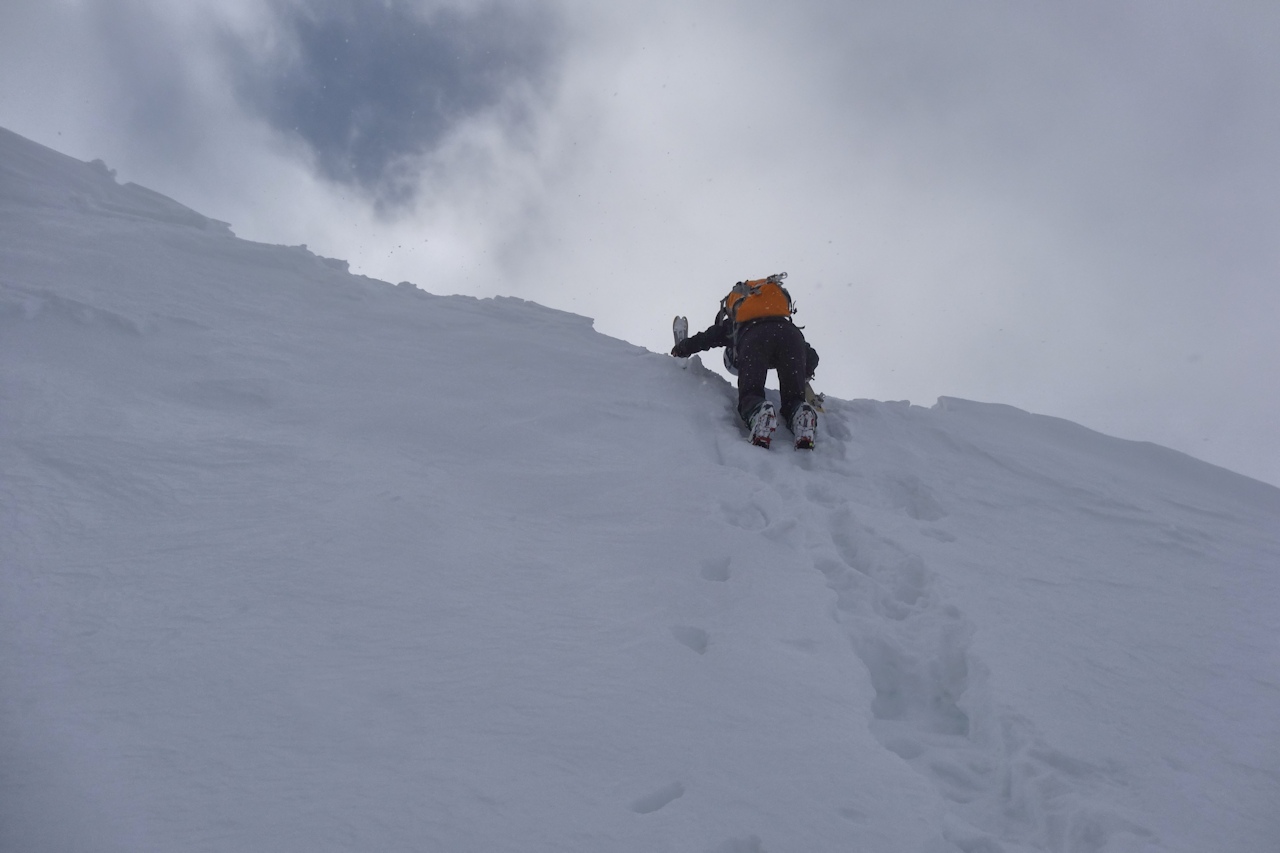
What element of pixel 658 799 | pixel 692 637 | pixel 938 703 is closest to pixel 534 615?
pixel 692 637

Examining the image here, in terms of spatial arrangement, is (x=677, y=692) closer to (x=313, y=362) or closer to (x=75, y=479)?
(x=75, y=479)

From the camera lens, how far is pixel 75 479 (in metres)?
2.79

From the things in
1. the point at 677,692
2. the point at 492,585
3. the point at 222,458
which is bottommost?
the point at 677,692

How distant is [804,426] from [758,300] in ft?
4.37

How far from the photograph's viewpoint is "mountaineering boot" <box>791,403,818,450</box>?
499cm

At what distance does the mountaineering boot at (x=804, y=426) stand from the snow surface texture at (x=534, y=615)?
8 centimetres

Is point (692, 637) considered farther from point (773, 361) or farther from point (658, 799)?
point (773, 361)

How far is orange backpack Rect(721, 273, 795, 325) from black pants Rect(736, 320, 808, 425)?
0.12m

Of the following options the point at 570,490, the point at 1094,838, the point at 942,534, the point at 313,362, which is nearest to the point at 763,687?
the point at 1094,838

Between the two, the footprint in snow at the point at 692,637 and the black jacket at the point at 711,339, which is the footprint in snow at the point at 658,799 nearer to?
the footprint in snow at the point at 692,637

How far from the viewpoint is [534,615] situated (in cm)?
263

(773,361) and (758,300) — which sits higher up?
(758,300)

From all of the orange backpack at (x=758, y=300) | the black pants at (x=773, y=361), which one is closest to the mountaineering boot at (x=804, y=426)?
the black pants at (x=773, y=361)

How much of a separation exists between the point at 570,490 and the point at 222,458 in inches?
58.6
